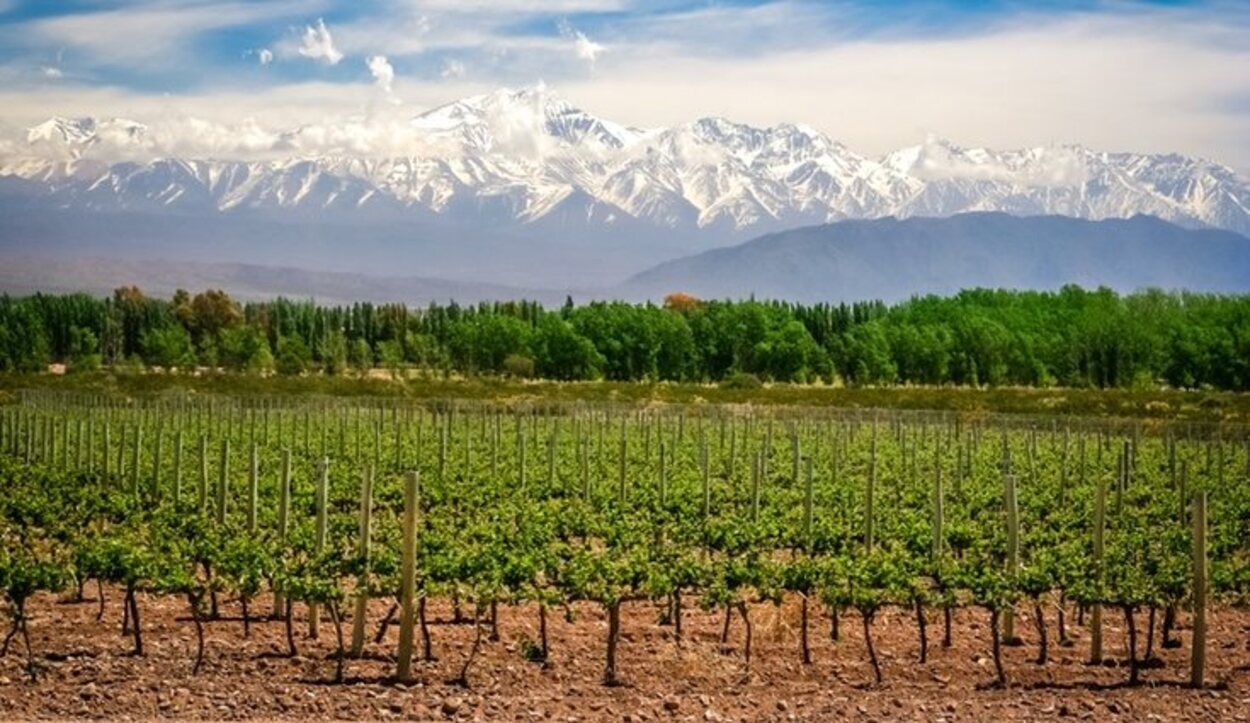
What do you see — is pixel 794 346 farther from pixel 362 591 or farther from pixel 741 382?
pixel 362 591

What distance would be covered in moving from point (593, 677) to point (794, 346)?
96897mm

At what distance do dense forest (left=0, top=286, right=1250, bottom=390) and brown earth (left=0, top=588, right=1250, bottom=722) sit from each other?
282 ft

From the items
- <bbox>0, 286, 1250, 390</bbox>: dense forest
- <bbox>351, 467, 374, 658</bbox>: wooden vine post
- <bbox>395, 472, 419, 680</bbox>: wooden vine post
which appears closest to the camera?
<bbox>395, 472, 419, 680</bbox>: wooden vine post

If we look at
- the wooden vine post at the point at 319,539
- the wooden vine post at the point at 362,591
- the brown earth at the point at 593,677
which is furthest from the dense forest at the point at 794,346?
the wooden vine post at the point at 362,591

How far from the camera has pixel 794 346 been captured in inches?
4456

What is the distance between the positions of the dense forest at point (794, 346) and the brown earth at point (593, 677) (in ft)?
282

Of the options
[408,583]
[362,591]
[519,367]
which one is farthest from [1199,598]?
[519,367]

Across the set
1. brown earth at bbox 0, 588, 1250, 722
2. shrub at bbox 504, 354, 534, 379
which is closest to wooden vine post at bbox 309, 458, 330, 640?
brown earth at bbox 0, 588, 1250, 722

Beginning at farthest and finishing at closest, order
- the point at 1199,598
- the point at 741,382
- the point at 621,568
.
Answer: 1. the point at 741,382
2. the point at 621,568
3. the point at 1199,598

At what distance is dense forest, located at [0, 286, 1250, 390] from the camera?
4225 inches

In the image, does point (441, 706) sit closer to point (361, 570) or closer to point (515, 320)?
point (361, 570)

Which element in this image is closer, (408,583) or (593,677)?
(408,583)

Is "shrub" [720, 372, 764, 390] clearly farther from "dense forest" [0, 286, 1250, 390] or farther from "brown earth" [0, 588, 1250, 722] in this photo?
"brown earth" [0, 588, 1250, 722]

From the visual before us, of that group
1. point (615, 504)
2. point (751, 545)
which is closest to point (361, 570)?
point (751, 545)
